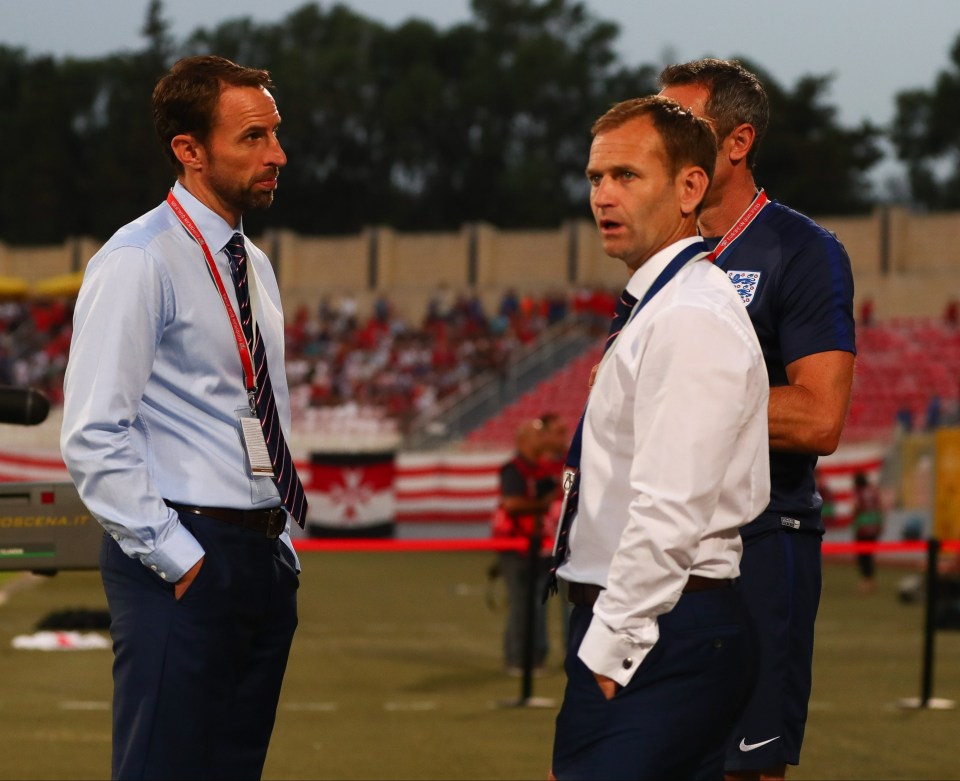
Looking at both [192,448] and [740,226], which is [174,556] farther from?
[740,226]

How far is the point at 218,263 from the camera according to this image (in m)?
3.80

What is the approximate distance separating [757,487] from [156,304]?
1.37m

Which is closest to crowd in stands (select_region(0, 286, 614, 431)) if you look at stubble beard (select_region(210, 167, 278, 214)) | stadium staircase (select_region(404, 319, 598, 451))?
stadium staircase (select_region(404, 319, 598, 451))

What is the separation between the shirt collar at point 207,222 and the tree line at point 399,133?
75.8 meters

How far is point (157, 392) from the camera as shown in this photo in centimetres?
369

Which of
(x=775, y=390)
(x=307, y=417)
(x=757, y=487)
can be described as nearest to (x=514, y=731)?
(x=775, y=390)

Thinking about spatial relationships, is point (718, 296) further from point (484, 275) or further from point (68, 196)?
point (68, 196)

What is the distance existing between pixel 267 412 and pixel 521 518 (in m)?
8.32

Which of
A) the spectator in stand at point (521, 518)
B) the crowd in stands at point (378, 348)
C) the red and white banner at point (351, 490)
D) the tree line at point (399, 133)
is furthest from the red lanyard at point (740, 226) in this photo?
the tree line at point (399, 133)

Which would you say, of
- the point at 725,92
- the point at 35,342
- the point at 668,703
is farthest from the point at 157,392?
the point at 35,342

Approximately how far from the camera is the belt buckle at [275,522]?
148 inches

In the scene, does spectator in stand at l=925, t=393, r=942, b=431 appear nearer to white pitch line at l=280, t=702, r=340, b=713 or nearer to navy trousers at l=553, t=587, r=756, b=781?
white pitch line at l=280, t=702, r=340, b=713

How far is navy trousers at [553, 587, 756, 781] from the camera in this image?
10.2ft

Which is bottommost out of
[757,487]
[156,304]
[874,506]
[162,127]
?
[874,506]
